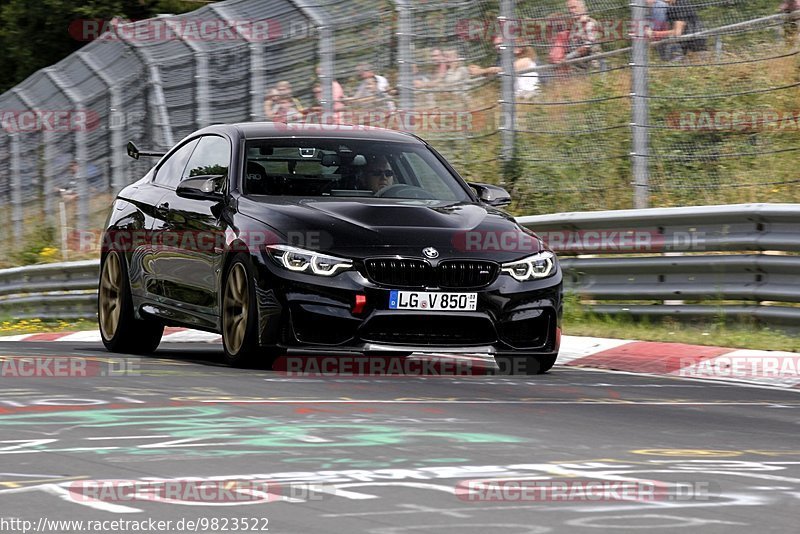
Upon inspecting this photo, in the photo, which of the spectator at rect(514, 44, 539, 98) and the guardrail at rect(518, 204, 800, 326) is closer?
the guardrail at rect(518, 204, 800, 326)

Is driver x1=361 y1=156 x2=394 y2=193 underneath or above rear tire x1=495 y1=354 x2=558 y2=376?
above

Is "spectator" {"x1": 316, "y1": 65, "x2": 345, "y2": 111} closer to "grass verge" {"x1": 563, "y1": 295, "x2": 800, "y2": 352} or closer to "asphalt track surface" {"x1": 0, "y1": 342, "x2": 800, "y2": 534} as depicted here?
"grass verge" {"x1": 563, "y1": 295, "x2": 800, "y2": 352}

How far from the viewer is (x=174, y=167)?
39.1 ft

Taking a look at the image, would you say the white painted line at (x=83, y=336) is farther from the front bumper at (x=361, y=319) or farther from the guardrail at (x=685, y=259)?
the front bumper at (x=361, y=319)

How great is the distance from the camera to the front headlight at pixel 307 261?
376 inches

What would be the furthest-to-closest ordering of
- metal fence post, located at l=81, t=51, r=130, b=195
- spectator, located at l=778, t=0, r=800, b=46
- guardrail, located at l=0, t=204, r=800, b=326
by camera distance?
metal fence post, located at l=81, t=51, r=130, b=195
spectator, located at l=778, t=0, r=800, b=46
guardrail, located at l=0, t=204, r=800, b=326

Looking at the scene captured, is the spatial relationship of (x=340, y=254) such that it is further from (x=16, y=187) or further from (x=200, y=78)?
(x=16, y=187)

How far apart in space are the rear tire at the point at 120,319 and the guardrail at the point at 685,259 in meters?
3.33

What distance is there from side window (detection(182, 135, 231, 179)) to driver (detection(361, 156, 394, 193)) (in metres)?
0.89

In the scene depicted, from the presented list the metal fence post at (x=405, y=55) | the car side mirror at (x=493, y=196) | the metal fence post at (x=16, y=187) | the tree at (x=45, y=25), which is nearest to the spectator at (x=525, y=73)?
the metal fence post at (x=405, y=55)

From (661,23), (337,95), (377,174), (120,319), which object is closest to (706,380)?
(377,174)

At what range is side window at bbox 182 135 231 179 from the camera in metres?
11.0

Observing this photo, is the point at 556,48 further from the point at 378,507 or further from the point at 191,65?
the point at 378,507

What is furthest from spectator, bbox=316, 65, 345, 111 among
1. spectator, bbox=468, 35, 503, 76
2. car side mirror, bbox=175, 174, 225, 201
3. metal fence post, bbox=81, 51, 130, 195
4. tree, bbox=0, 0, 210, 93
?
tree, bbox=0, 0, 210, 93
